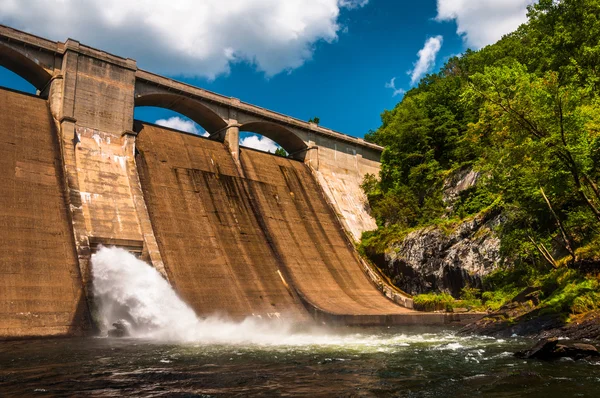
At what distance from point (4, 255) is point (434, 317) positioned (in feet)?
63.2

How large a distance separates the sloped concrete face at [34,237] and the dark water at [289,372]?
357 cm

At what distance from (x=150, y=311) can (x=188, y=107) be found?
16695 mm

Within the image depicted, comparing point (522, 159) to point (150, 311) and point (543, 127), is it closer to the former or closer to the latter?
point (543, 127)

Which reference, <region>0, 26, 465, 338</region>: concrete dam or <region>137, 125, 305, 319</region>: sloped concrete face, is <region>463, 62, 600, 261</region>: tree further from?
<region>137, 125, 305, 319</region>: sloped concrete face

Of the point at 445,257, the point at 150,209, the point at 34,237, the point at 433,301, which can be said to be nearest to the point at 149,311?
the point at 34,237

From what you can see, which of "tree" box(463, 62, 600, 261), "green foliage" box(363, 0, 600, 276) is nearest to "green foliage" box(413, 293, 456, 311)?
"green foliage" box(363, 0, 600, 276)

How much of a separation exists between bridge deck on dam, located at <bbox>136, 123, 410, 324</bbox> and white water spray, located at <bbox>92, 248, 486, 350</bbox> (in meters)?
1.09

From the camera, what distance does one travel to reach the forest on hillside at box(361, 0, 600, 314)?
50.1 feet

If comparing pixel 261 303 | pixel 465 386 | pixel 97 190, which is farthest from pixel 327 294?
pixel 465 386

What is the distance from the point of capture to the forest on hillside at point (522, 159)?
15266 millimetres

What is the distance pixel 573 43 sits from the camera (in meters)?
28.6

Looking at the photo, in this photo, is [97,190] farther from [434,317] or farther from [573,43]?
[573,43]

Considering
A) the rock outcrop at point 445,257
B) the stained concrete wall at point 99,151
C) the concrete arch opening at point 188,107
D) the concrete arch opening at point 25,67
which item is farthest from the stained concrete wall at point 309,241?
the concrete arch opening at point 25,67

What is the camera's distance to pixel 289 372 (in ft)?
29.7
